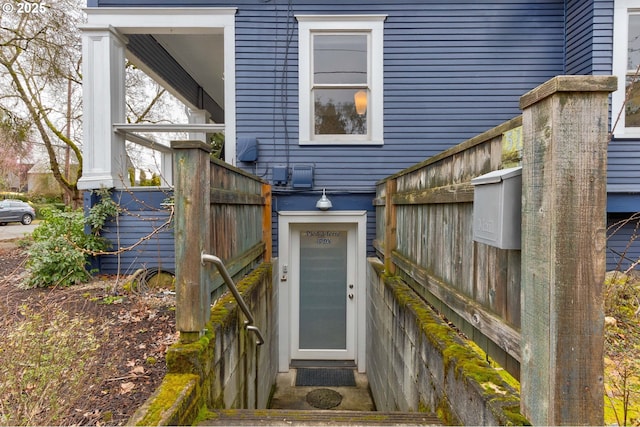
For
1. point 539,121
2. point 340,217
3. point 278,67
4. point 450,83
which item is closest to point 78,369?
point 539,121

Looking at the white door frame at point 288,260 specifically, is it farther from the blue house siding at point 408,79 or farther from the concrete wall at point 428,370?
the concrete wall at point 428,370

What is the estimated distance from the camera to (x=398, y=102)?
5.12 m

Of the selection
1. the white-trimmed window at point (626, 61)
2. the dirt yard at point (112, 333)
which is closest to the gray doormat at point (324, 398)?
the dirt yard at point (112, 333)

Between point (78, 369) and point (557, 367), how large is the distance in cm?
277

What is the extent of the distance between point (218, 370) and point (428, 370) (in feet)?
4.26

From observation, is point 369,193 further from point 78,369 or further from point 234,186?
point 78,369

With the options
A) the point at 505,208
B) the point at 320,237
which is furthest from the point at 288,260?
the point at 505,208

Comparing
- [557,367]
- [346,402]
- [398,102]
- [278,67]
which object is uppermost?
[278,67]

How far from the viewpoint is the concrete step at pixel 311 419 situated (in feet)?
5.82

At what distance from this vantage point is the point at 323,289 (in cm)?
530

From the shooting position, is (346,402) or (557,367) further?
(346,402)

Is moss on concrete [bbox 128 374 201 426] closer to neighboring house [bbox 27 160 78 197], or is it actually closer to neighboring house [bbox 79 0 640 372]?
neighboring house [bbox 79 0 640 372]

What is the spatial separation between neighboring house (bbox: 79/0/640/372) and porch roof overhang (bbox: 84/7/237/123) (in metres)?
0.03

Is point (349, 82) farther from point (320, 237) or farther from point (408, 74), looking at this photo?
point (320, 237)
